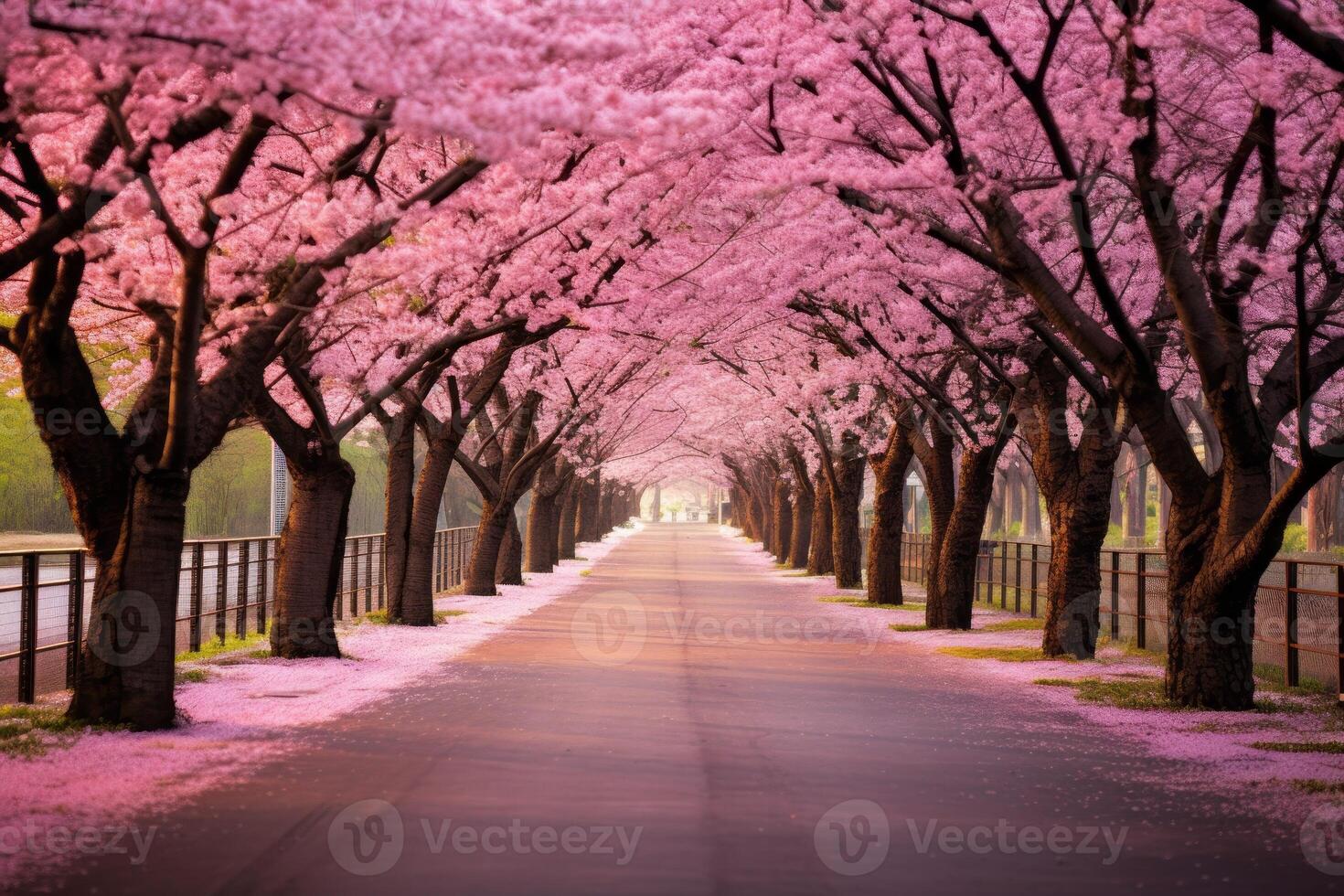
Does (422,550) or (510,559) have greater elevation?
(422,550)

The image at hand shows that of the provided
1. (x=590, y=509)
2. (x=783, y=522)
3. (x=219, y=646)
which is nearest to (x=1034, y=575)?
(x=219, y=646)

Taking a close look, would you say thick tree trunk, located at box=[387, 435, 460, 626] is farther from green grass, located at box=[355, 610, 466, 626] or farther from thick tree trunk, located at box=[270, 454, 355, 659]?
thick tree trunk, located at box=[270, 454, 355, 659]

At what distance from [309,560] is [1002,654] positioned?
9860mm

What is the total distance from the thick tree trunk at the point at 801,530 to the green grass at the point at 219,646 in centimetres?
3093

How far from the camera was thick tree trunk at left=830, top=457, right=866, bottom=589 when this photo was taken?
37.4 meters

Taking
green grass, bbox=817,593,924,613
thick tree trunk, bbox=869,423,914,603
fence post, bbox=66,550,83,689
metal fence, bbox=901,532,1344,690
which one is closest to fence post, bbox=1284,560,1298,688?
metal fence, bbox=901,532,1344,690

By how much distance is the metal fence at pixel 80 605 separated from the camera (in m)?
12.7

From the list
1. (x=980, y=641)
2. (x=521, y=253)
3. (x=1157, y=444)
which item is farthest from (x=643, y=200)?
(x=980, y=641)

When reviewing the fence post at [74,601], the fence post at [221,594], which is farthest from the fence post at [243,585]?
the fence post at [74,601]

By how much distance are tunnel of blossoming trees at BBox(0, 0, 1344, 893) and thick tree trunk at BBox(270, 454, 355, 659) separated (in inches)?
2.5

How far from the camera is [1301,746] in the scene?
11172mm

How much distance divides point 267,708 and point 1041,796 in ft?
24.0

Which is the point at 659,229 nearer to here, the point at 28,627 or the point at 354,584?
the point at 28,627

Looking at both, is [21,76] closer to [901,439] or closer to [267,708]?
[267,708]
